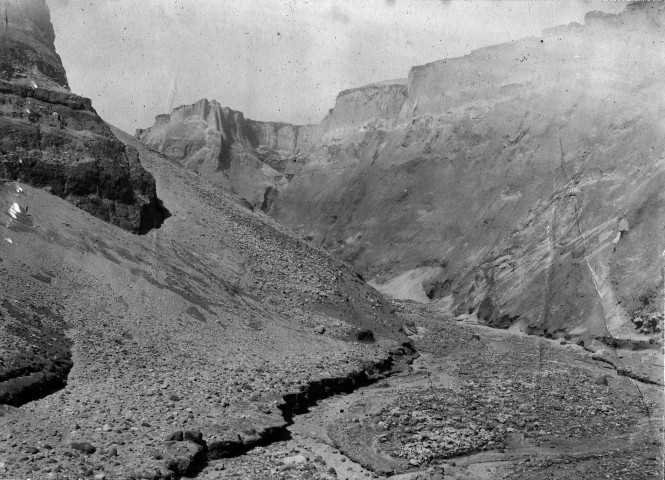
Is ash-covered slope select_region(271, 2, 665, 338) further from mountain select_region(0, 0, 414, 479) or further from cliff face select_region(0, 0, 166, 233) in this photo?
cliff face select_region(0, 0, 166, 233)

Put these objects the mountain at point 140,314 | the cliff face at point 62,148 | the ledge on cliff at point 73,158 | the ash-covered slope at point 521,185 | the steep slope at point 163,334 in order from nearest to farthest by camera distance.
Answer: the steep slope at point 163,334, the mountain at point 140,314, the ledge on cliff at point 73,158, the cliff face at point 62,148, the ash-covered slope at point 521,185

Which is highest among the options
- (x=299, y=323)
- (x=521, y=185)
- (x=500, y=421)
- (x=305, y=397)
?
(x=521, y=185)

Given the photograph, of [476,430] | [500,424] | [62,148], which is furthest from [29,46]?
[500,424]

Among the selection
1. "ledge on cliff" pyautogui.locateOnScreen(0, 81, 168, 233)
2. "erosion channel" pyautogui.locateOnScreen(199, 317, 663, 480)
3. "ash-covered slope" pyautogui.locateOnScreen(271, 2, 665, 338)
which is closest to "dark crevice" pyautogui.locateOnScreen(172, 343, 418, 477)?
"erosion channel" pyautogui.locateOnScreen(199, 317, 663, 480)

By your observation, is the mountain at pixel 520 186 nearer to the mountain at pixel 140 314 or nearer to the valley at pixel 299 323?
the valley at pixel 299 323

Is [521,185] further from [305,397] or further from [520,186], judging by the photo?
[305,397]

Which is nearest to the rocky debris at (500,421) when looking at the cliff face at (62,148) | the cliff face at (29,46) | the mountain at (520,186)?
the mountain at (520,186)

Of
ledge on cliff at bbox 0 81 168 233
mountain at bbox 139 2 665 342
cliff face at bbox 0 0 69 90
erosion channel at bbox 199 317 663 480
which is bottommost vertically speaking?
erosion channel at bbox 199 317 663 480
